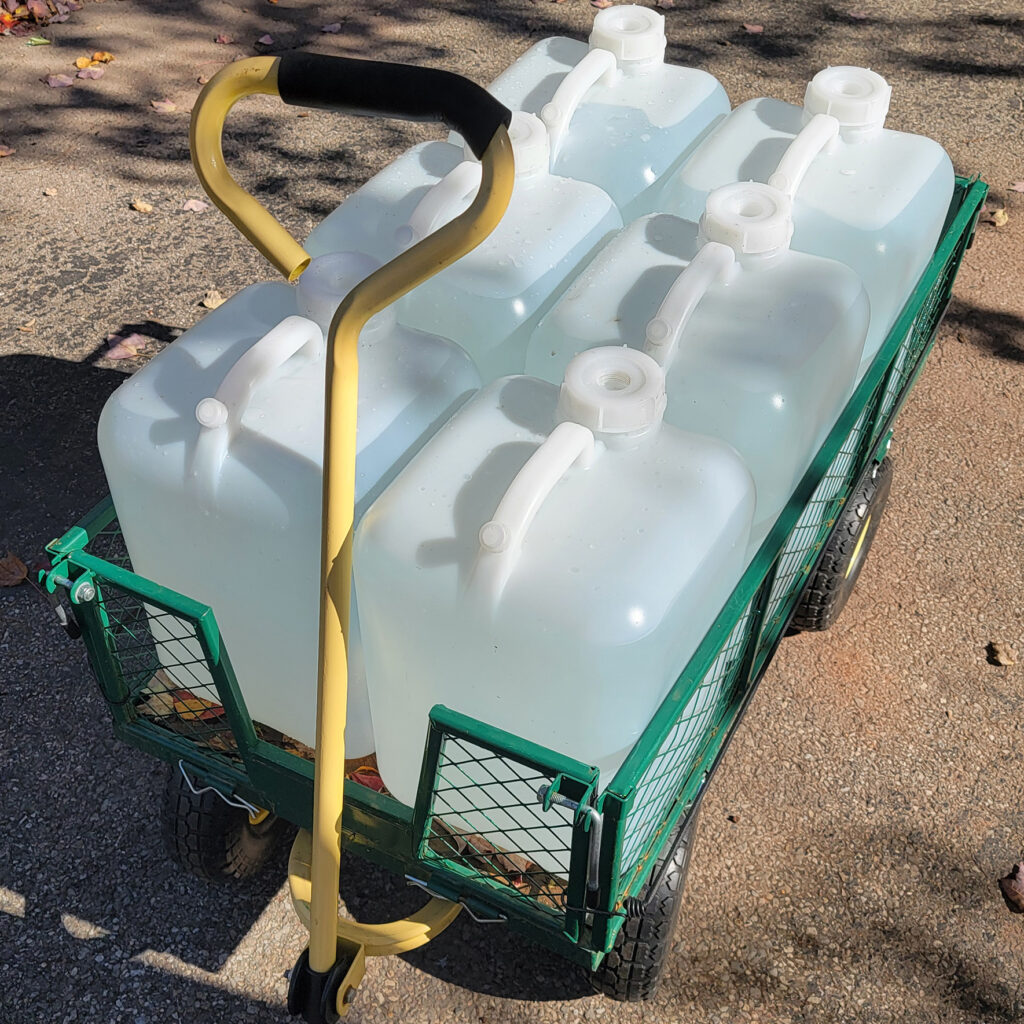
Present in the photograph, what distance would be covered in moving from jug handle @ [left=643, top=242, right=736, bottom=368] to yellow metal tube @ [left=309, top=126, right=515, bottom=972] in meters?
0.57

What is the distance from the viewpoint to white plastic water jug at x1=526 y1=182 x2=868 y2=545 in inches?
88.8

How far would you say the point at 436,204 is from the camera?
242cm

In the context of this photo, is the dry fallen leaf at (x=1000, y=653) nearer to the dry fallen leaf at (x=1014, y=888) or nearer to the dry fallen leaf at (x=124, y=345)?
the dry fallen leaf at (x=1014, y=888)

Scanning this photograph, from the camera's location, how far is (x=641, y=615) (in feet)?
6.05

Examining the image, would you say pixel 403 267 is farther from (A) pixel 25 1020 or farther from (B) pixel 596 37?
(A) pixel 25 1020

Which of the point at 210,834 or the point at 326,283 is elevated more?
the point at 326,283

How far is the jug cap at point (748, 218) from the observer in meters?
2.37

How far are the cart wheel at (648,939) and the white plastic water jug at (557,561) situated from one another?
480mm

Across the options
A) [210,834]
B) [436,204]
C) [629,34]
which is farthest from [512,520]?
[629,34]

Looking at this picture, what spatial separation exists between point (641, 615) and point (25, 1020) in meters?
1.82

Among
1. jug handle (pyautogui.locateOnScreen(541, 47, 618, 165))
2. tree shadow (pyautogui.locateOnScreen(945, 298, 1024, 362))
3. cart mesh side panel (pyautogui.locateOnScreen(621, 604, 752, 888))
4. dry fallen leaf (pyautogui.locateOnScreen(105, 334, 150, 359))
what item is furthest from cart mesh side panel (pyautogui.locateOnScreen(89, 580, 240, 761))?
tree shadow (pyautogui.locateOnScreen(945, 298, 1024, 362))

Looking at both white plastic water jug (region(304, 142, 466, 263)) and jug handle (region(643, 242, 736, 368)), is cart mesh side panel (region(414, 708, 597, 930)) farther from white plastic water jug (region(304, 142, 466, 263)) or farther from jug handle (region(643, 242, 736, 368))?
white plastic water jug (region(304, 142, 466, 263))

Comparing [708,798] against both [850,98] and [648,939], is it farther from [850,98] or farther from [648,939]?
[850,98]

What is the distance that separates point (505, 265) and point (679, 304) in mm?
433
